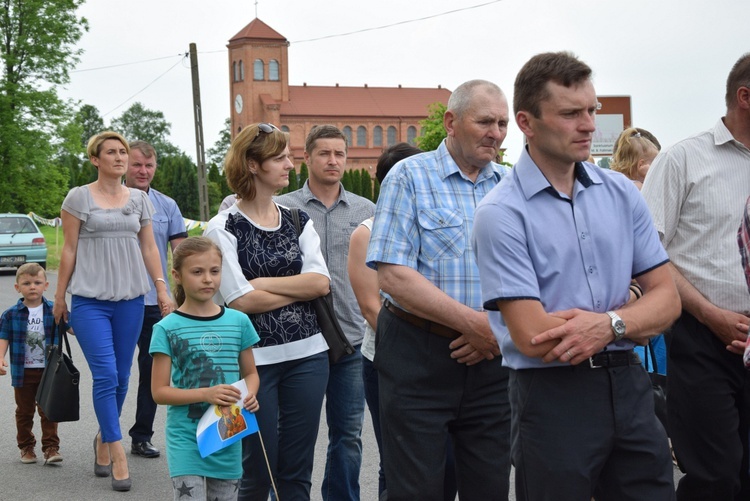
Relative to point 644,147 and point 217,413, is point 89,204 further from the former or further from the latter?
point 644,147

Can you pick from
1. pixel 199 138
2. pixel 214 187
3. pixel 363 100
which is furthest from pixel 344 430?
pixel 363 100

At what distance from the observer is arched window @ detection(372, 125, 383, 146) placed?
13525cm

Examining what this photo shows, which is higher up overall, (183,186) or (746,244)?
(746,244)

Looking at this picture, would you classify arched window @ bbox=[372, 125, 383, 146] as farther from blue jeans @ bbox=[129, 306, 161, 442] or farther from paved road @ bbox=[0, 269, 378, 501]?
blue jeans @ bbox=[129, 306, 161, 442]

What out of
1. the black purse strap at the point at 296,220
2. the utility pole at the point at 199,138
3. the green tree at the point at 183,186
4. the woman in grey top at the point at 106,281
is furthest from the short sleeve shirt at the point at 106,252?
the green tree at the point at 183,186

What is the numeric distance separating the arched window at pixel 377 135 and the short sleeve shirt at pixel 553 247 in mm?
132503

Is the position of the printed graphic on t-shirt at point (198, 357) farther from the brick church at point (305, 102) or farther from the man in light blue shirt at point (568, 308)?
the brick church at point (305, 102)

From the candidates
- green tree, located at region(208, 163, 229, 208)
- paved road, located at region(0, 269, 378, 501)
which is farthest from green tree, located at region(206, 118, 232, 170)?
paved road, located at region(0, 269, 378, 501)

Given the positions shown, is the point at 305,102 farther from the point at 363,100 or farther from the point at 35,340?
the point at 35,340

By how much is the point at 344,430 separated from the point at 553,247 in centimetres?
246

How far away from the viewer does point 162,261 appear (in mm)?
8219

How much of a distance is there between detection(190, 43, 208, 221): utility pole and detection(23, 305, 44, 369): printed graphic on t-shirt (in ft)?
70.6

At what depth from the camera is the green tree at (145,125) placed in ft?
398

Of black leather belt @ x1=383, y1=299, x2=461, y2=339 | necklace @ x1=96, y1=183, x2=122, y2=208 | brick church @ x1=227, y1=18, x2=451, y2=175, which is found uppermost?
brick church @ x1=227, y1=18, x2=451, y2=175
